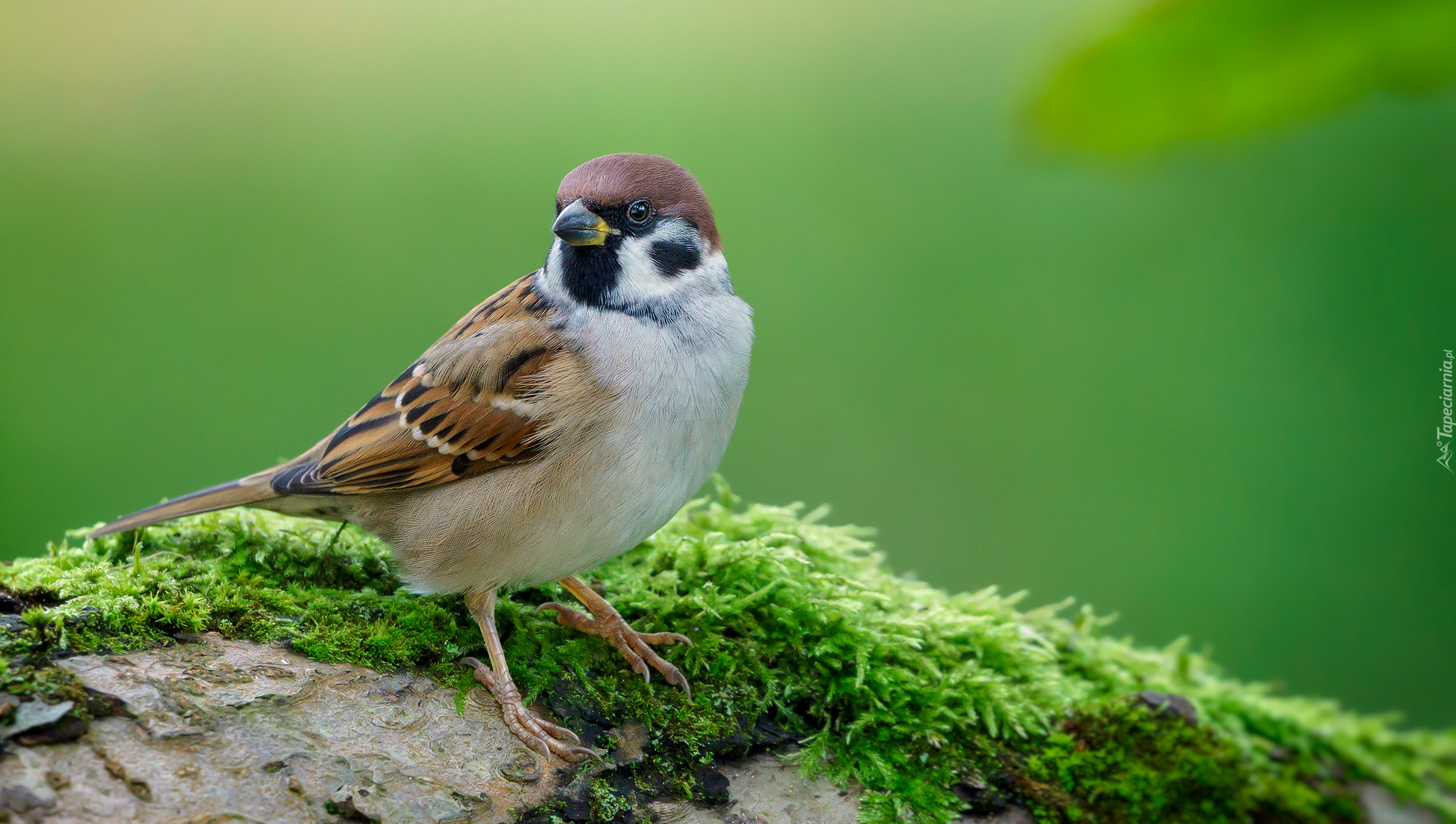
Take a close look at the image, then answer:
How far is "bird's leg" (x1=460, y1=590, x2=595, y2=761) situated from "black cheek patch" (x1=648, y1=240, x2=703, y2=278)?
4.21 feet

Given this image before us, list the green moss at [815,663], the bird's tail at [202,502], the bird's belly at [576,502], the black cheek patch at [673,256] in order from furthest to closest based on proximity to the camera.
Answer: the black cheek patch at [673,256]
the bird's tail at [202,502]
the bird's belly at [576,502]
the green moss at [815,663]

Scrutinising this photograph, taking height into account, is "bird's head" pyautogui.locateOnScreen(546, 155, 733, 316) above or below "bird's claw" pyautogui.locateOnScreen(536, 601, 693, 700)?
above

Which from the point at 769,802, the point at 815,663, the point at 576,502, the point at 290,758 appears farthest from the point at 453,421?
the point at 769,802

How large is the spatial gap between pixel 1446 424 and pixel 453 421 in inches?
151

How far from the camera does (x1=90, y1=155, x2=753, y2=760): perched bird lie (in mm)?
3256

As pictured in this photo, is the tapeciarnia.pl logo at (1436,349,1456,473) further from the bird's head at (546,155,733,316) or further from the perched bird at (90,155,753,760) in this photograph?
the bird's head at (546,155,733,316)

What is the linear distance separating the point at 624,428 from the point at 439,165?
4.83 metres

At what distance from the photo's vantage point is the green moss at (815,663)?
307 cm

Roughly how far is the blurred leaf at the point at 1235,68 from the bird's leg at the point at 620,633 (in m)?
2.12

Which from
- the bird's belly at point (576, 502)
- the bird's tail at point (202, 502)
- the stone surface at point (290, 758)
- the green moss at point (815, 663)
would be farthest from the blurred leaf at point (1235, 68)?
the bird's tail at point (202, 502)

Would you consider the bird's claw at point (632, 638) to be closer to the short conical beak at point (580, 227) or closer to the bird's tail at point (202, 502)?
the bird's tail at point (202, 502)

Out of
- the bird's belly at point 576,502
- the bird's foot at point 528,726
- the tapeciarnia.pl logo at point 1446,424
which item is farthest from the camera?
the tapeciarnia.pl logo at point 1446,424

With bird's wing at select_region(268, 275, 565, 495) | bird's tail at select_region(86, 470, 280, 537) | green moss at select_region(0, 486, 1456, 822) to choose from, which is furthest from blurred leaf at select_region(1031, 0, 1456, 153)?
bird's tail at select_region(86, 470, 280, 537)

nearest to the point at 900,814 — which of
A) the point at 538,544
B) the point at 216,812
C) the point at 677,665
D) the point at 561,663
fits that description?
the point at 677,665
